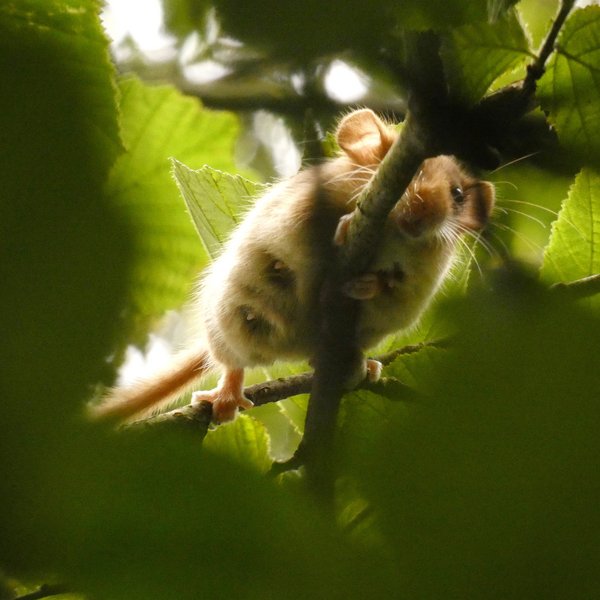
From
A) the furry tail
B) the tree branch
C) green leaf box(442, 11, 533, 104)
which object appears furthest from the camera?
the furry tail

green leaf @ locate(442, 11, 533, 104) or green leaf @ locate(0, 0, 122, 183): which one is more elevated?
green leaf @ locate(0, 0, 122, 183)

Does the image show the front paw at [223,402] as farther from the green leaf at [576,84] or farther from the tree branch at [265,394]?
the green leaf at [576,84]

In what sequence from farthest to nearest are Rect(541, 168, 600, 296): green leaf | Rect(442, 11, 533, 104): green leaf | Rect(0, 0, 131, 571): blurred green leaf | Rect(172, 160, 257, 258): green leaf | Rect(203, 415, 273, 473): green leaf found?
Rect(172, 160, 257, 258): green leaf
Rect(541, 168, 600, 296): green leaf
Rect(203, 415, 273, 473): green leaf
Rect(442, 11, 533, 104): green leaf
Rect(0, 0, 131, 571): blurred green leaf

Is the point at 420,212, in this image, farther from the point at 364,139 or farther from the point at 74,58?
the point at 74,58

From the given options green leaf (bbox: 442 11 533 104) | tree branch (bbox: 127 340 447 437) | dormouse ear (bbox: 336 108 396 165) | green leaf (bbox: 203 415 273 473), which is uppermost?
green leaf (bbox: 442 11 533 104)

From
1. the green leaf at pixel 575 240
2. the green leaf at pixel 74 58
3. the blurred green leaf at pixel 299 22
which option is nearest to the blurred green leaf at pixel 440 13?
the blurred green leaf at pixel 299 22

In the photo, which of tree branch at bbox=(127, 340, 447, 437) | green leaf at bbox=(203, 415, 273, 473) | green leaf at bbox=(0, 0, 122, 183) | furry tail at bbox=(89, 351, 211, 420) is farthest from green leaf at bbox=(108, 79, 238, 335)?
furry tail at bbox=(89, 351, 211, 420)

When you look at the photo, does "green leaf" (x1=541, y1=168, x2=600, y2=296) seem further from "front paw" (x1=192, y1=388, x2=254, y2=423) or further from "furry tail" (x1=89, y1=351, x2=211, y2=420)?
"furry tail" (x1=89, y1=351, x2=211, y2=420)

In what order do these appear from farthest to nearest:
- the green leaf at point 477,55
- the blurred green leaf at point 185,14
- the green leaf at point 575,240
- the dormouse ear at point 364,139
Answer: the dormouse ear at point 364,139 → the green leaf at point 575,240 → the green leaf at point 477,55 → the blurred green leaf at point 185,14
